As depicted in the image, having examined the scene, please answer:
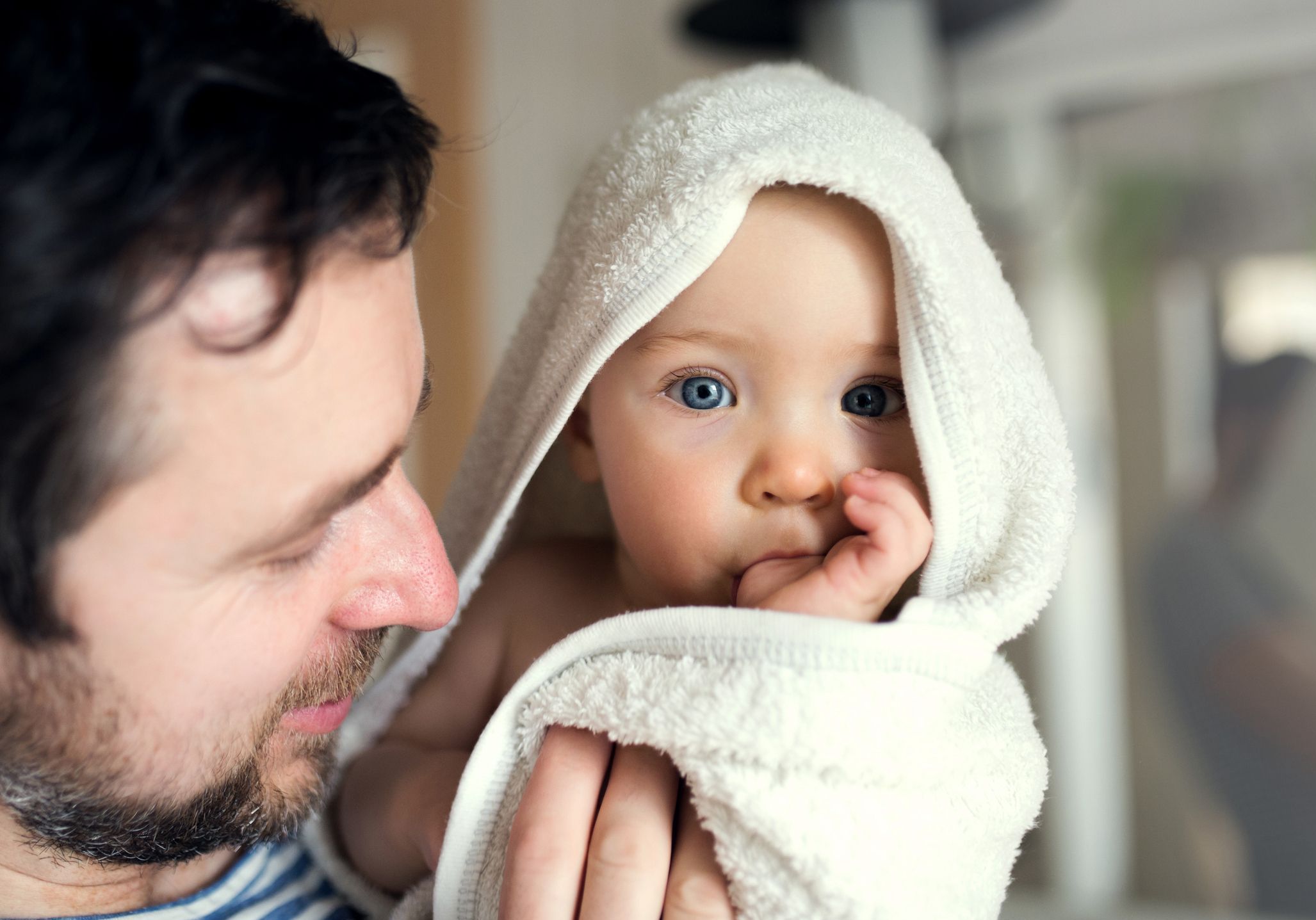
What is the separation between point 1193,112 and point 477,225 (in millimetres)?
1656

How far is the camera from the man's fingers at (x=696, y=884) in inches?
24.6

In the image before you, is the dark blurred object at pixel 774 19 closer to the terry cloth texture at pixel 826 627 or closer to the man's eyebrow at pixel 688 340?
the terry cloth texture at pixel 826 627

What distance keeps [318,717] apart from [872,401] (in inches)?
17.9

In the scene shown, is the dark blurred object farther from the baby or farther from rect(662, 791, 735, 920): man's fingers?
rect(662, 791, 735, 920): man's fingers

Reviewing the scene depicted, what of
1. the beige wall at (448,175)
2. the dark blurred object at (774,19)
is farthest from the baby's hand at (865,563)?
the beige wall at (448,175)

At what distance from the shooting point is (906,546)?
2.23 feet

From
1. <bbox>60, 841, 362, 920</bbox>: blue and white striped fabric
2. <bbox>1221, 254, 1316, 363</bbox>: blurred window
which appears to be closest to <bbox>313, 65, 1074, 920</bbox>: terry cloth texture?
<bbox>60, 841, 362, 920</bbox>: blue and white striped fabric

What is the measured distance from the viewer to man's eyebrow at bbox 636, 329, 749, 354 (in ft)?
2.45

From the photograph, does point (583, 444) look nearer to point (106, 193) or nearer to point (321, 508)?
point (321, 508)

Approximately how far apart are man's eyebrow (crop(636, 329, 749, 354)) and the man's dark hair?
9.3 inches

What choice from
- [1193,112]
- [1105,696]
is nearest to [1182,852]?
[1105,696]

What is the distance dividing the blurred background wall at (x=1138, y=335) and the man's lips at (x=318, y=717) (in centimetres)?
175

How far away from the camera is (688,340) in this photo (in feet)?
2.51

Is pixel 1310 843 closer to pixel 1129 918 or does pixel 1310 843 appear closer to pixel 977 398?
pixel 1129 918
